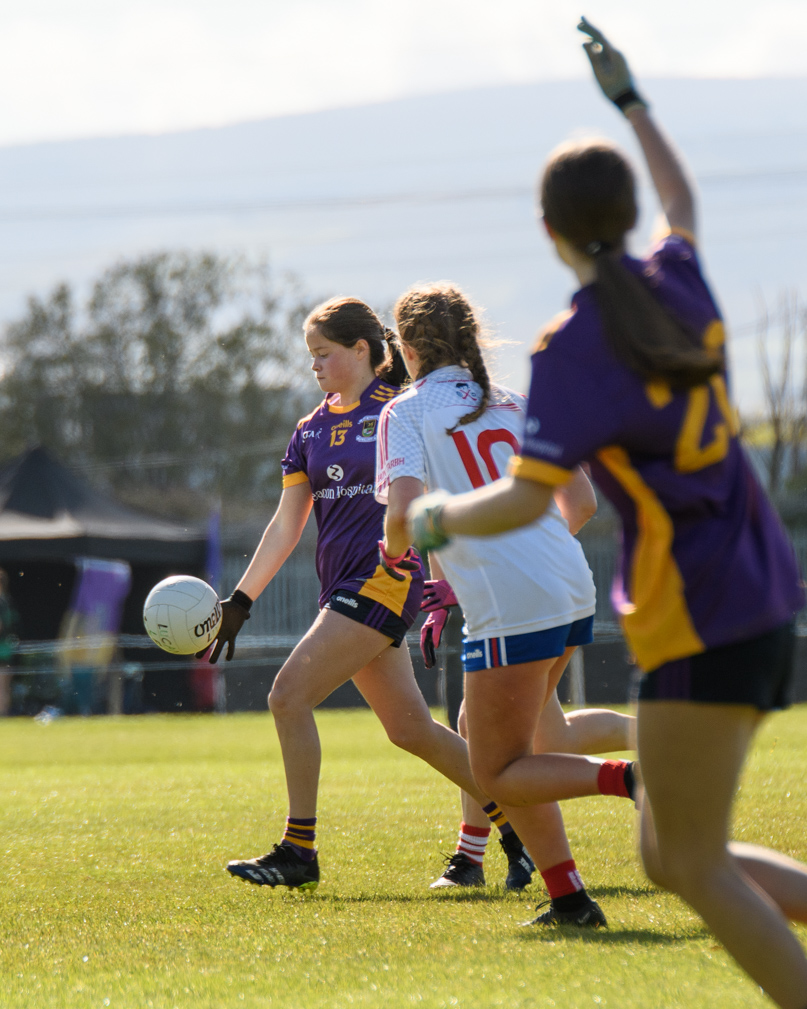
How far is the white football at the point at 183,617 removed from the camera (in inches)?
212

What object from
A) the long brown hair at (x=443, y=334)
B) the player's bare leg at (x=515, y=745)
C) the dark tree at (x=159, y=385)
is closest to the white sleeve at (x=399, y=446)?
the long brown hair at (x=443, y=334)

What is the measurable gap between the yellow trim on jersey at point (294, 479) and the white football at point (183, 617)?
576 mm

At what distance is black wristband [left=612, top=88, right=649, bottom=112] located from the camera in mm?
3107

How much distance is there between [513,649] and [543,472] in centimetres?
144

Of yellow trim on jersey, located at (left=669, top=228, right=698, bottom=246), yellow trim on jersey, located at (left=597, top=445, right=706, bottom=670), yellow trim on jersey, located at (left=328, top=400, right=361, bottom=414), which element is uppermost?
yellow trim on jersey, located at (left=669, top=228, right=698, bottom=246)

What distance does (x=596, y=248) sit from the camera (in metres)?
2.59

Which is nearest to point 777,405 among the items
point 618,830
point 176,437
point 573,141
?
point 176,437

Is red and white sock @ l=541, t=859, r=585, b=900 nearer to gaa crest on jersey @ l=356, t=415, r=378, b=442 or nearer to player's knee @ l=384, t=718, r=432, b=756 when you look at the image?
player's knee @ l=384, t=718, r=432, b=756

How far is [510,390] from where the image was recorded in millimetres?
4293

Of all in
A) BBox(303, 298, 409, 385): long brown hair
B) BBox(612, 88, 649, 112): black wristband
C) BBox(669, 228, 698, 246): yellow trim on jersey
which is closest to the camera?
BBox(669, 228, 698, 246): yellow trim on jersey

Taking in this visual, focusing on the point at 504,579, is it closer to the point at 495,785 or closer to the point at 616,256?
the point at 495,785

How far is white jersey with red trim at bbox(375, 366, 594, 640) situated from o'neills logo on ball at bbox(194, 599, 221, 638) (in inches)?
64.6

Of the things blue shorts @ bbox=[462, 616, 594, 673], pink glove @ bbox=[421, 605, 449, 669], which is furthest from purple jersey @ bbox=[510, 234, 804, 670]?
pink glove @ bbox=[421, 605, 449, 669]

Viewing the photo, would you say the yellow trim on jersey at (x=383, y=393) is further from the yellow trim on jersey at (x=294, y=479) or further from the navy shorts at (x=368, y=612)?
the navy shorts at (x=368, y=612)
